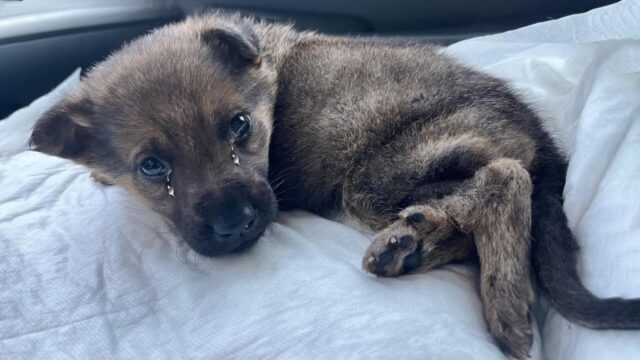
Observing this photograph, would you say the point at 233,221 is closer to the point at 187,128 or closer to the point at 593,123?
the point at 187,128

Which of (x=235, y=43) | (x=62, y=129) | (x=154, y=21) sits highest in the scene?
(x=235, y=43)

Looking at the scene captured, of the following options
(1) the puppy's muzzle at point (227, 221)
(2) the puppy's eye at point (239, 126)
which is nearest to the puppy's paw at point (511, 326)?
(1) the puppy's muzzle at point (227, 221)

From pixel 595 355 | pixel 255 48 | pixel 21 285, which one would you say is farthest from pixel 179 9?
pixel 595 355

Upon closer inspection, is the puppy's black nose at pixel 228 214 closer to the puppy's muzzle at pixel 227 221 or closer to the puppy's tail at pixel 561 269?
the puppy's muzzle at pixel 227 221

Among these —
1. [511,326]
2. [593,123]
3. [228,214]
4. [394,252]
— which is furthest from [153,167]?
[593,123]

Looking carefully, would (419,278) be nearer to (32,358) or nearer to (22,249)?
(32,358)

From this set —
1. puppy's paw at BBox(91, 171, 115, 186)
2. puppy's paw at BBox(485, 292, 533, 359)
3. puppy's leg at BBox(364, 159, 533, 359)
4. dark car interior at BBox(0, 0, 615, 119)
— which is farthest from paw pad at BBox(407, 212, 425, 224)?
dark car interior at BBox(0, 0, 615, 119)
